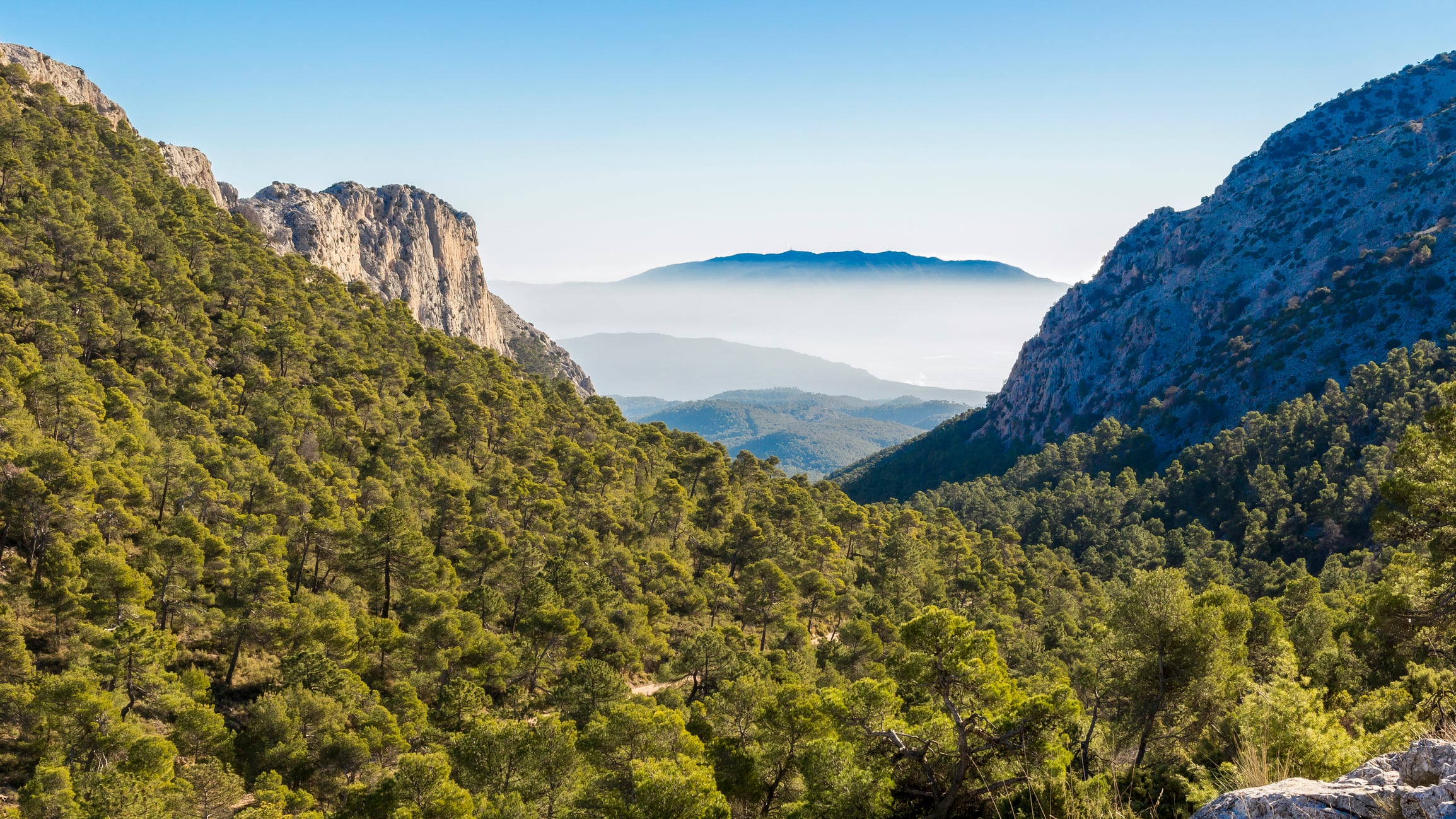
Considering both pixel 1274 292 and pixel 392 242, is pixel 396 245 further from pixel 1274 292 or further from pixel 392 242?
pixel 1274 292

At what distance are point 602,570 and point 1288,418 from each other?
348ft

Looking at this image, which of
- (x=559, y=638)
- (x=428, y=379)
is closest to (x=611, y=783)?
(x=559, y=638)

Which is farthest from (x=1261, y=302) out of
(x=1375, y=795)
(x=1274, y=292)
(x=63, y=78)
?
(x=63, y=78)

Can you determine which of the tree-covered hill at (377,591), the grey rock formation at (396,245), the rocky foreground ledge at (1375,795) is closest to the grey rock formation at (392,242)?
the grey rock formation at (396,245)

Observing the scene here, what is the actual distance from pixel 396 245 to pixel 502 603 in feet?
490

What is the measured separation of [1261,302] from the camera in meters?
157

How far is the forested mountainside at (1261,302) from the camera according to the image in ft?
424

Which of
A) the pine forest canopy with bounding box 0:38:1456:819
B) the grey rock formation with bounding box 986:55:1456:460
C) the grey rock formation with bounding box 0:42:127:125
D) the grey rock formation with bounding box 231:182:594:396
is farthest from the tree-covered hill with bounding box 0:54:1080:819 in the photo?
the grey rock formation with bounding box 986:55:1456:460

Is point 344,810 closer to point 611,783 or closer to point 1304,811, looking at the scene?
point 611,783

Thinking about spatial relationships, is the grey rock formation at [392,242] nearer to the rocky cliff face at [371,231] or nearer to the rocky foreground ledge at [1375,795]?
the rocky cliff face at [371,231]

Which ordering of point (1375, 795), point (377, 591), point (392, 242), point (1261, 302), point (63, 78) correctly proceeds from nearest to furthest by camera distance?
1. point (1375, 795)
2. point (377, 591)
3. point (63, 78)
4. point (1261, 302)
5. point (392, 242)

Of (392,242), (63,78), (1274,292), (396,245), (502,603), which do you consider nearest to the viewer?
(502,603)

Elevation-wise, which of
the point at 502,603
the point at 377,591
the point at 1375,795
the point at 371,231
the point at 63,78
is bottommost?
the point at 502,603

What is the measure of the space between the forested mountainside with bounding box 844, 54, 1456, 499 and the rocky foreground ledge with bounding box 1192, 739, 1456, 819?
489 ft
